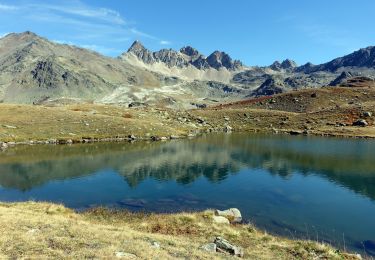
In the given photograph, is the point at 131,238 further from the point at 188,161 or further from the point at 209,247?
the point at 188,161

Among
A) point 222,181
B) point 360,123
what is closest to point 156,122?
point 222,181

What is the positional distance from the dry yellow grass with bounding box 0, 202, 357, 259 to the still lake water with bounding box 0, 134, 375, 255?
24.8 ft

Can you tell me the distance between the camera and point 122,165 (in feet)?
291

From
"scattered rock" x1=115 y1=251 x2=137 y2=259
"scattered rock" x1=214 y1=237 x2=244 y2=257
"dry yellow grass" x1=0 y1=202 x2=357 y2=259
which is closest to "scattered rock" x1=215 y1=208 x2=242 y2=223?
"dry yellow grass" x1=0 y1=202 x2=357 y2=259

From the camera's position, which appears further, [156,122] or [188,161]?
[156,122]

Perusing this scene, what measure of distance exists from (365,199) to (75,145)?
262 ft

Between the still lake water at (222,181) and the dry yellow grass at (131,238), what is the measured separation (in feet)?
24.8

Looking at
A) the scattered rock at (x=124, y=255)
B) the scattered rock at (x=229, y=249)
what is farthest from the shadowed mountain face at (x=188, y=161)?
the scattered rock at (x=124, y=255)

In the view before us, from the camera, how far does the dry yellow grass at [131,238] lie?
26.0m

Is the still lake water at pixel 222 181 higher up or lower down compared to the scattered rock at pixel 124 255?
lower down

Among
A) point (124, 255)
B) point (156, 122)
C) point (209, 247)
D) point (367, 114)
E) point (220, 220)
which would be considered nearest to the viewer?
point (124, 255)

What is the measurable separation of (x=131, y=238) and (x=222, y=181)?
43937mm

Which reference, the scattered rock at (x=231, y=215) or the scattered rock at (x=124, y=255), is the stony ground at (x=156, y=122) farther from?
the scattered rock at (x=124, y=255)

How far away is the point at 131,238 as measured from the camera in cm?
3108
